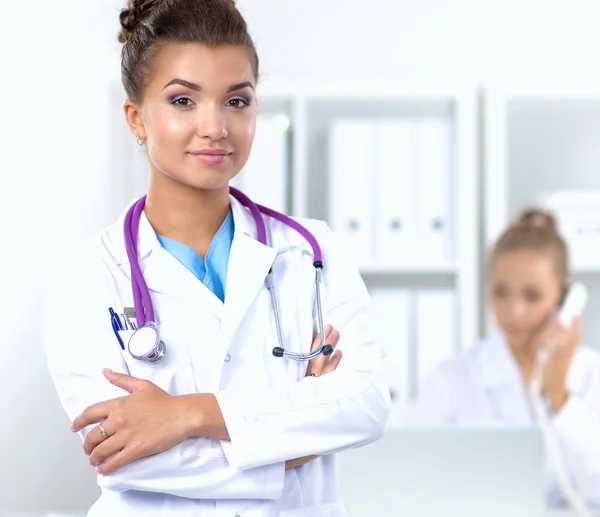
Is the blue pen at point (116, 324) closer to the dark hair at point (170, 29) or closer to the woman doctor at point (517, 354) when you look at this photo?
the dark hair at point (170, 29)

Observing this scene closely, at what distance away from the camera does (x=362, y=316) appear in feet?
4.58

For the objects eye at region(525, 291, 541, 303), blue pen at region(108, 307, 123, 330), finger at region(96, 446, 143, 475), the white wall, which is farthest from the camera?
the white wall

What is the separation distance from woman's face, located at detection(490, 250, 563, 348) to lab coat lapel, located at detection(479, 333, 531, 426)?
0.07 metres

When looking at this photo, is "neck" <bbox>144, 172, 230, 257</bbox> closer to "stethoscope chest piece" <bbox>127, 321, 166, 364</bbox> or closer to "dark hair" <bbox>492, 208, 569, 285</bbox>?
"stethoscope chest piece" <bbox>127, 321, 166, 364</bbox>

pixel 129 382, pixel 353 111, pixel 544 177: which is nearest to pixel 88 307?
pixel 129 382

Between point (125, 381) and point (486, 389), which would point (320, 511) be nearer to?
point (125, 381)

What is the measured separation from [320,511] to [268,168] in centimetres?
202

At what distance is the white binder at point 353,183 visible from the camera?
10.2ft

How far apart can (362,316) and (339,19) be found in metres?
2.87

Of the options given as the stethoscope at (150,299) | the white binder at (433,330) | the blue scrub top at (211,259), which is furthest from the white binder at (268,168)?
the blue scrub top at (211,259)

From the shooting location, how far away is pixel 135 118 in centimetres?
137

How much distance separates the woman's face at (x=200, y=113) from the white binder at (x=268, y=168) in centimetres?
182

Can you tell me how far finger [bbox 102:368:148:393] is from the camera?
3.98 feet

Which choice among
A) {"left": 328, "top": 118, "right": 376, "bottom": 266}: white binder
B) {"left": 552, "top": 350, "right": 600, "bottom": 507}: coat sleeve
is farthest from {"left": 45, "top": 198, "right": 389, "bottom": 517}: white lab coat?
{"left": 328, "top": 118, "right": 376, "bottom": 266}: white binder
